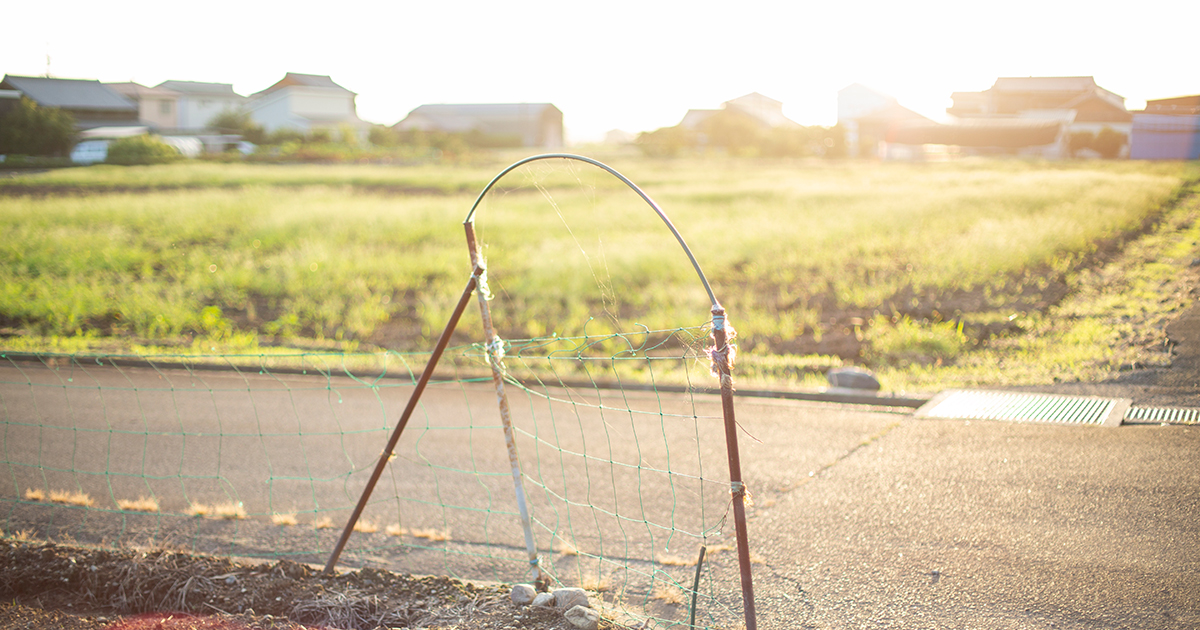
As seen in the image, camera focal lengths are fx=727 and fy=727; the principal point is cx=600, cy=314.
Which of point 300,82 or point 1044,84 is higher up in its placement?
point 300,82

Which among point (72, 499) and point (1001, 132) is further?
point (1001, 132)

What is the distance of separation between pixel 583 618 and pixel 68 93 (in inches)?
1322

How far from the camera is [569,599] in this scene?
3.62m

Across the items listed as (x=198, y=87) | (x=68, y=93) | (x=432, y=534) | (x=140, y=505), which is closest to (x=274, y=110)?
(x=198, y=87)

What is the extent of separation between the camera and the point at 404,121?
6625 centimetres

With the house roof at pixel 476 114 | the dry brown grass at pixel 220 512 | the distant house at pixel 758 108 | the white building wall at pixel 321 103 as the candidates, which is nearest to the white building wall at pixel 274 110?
the white building wall at pixel 321 103

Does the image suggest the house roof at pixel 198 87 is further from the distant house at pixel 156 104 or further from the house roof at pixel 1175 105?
the house roof at pixel 1175 105

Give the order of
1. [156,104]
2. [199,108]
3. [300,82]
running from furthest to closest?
[300,82] → [199,108] → [156,104]

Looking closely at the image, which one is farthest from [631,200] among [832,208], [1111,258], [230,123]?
[230,123]

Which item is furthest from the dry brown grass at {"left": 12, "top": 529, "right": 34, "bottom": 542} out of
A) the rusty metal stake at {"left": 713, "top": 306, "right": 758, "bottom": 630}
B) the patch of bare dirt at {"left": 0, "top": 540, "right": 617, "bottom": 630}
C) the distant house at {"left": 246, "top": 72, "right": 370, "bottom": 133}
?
the distant house at {"left": 246, "top": 72, "right": 370, "bottom": 133}

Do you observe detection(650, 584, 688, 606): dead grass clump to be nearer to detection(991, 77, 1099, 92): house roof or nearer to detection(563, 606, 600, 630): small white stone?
detection(563, 606, 600, 630): small white stone

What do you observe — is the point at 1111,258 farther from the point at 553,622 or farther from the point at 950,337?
the point at 553,622

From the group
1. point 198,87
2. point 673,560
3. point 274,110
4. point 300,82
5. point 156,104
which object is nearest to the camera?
point 673,560

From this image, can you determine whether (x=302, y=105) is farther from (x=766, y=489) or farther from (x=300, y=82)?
(x=766, y=489)
